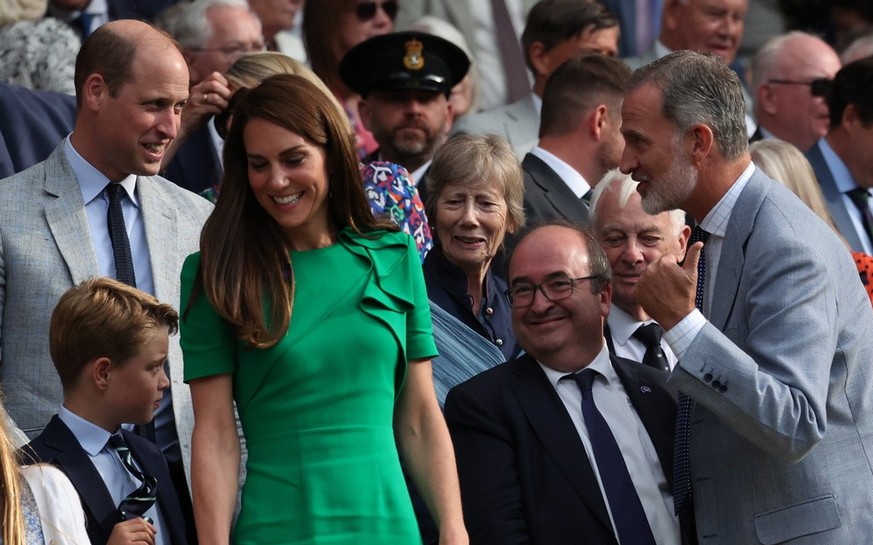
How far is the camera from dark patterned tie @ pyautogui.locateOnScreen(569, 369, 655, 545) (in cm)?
463

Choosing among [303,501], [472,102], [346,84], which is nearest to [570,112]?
[346,84]

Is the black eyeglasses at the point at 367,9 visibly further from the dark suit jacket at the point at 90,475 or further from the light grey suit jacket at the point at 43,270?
the dark suit jacket at the point at 90,475

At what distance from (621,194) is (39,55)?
2471 millimetres

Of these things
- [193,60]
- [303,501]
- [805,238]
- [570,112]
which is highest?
[193,60]

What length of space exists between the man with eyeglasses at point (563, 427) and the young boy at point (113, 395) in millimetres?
883

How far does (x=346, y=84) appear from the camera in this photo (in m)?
6.96

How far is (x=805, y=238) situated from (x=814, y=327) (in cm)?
27

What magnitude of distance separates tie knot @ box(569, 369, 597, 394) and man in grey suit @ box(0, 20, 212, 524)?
1.17 meters

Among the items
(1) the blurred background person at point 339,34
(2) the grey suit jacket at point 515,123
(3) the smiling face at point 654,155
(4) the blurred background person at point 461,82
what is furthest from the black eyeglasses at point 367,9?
(3) the smiling face at point 654,155

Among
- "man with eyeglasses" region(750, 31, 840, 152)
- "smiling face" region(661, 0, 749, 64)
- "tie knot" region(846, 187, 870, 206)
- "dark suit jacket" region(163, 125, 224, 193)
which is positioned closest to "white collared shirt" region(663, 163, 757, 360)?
"dark suit jacket" region(163, 125, 224, 193)

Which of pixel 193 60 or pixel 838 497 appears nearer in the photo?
pixel 838 497

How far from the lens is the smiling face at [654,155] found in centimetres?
462

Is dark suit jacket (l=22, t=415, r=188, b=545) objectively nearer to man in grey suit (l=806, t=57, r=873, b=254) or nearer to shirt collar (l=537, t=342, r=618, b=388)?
shirt collar (l=537, t=342, r=618, b=388)

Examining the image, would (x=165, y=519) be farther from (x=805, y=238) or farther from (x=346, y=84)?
(x=346, y=84)
